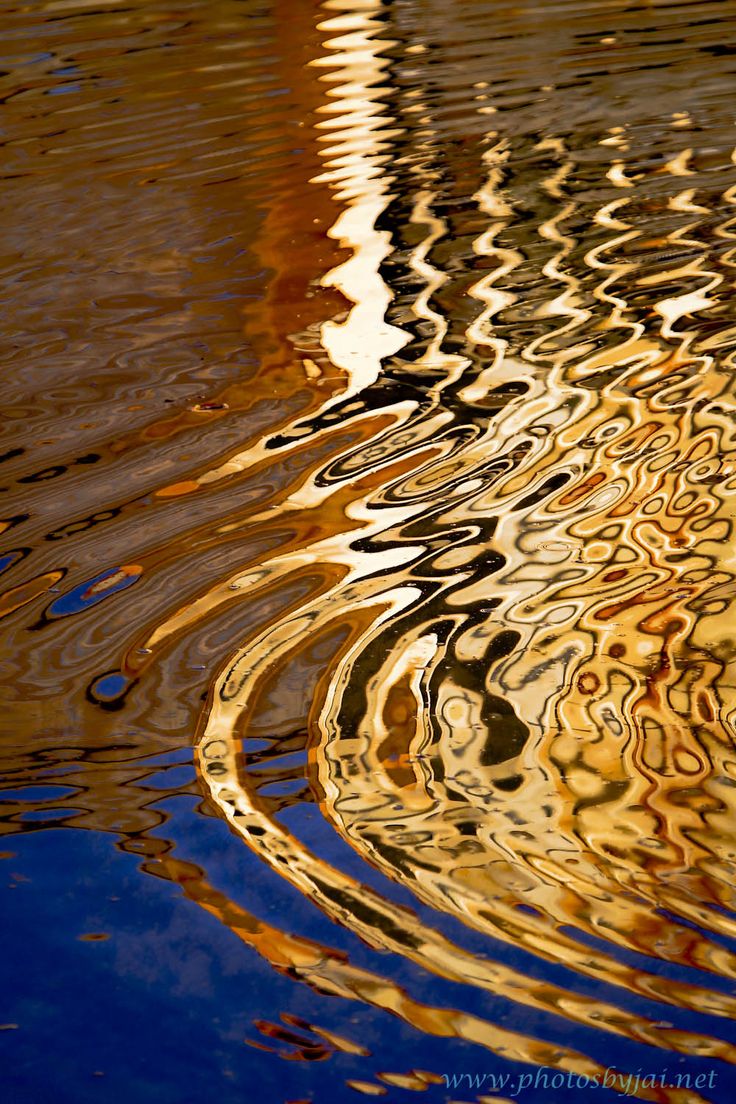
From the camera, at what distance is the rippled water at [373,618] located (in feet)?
2.53

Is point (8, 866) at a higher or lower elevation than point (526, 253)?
lower

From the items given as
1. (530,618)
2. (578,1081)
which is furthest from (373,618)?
(578,1081)

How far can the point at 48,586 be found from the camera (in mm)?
1222

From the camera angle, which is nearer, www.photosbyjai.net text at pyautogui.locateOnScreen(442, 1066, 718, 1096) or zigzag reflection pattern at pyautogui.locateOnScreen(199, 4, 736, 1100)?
www.photosbyjai.net text at pyautogui.locateOnScreen(442, 1066, 718, 1096)

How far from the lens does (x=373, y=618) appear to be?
3.69 feet

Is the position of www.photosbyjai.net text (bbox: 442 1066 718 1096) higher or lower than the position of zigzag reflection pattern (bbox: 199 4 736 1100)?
lower

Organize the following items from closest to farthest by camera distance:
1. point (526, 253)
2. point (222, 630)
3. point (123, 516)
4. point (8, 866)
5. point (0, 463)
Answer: point (8, 866), point (222, 630), point (123, 516), point (0, 463), point (526, 253)

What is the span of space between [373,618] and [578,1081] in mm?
502

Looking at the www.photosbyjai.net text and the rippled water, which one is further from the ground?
the rippled water

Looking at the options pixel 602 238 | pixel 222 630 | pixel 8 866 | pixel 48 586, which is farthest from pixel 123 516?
pixel 602 238

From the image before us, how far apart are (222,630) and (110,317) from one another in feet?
2.68

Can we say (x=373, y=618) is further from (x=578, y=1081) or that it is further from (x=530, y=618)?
(x=578, y=1081)

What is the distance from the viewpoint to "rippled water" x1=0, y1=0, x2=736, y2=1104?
771 millimetres

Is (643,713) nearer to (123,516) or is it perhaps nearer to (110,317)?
(123,516)
